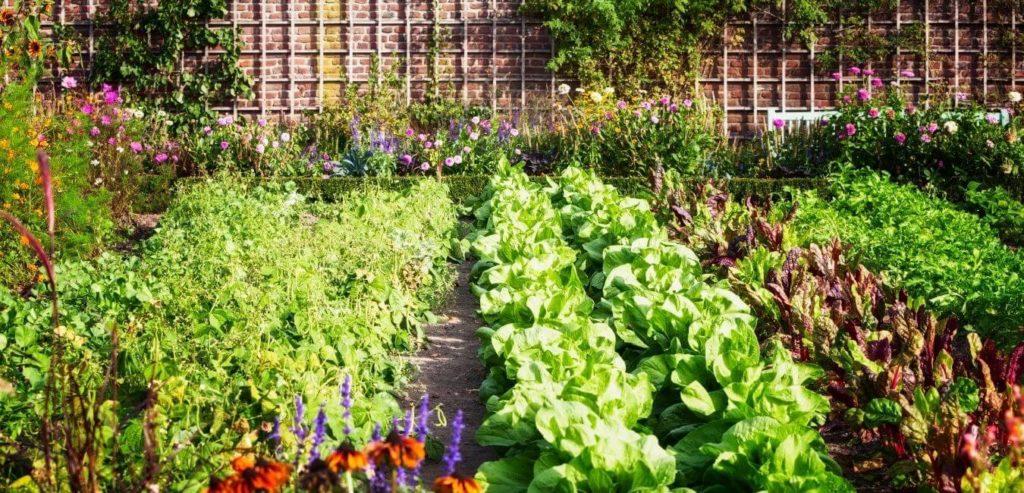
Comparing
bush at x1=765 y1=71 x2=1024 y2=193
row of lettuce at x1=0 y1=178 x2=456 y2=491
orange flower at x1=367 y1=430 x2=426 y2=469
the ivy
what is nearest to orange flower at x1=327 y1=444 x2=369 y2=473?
orange flower at x1=367 y1=430 x2=426 y2=469

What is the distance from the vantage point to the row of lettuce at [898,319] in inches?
104

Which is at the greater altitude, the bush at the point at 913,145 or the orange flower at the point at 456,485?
the bush at the point at 913,145

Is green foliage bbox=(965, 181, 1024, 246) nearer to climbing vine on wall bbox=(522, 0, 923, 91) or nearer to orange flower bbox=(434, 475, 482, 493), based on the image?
climbing vine on wall bbox=(522, 0, 923, 91)

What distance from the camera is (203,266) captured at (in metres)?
4.52

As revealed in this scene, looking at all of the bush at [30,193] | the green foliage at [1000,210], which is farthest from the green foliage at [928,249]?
the bush at [30,193]

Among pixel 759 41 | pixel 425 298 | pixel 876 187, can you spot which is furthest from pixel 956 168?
pixel 425 298

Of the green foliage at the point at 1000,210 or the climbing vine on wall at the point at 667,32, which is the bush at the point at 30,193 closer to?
the green foliage at the point at 1000,210

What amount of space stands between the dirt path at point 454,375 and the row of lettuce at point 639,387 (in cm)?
15

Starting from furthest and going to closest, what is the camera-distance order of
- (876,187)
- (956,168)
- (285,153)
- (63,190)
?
(285,153), (956,168), (876,187), (63,190)

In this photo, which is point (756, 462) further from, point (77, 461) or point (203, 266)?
point (203, 266)

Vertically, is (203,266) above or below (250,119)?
below

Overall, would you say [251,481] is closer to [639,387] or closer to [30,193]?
[639,387]

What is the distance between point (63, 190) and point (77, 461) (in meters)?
4.44

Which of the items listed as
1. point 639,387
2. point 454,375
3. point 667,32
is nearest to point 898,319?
point 639,387
